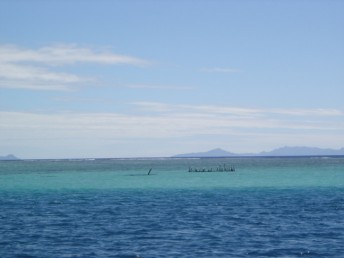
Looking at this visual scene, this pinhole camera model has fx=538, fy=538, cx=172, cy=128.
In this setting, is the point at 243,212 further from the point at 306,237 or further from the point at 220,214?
the point at 306,237

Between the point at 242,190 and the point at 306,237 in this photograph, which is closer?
the point at 306,237

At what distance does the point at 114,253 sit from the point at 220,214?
16.3m

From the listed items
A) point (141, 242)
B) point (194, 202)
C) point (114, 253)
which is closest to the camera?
point (114, 253)

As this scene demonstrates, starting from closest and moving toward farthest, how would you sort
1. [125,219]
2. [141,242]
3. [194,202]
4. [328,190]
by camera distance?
[141,242], [125,219], [194,202], [328,190]

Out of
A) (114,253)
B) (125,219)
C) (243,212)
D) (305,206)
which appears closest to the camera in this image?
(114,253)

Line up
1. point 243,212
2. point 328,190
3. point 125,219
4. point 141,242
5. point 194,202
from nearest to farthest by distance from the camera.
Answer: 1. point 141,242
2. point 125,219
3. point 243,212
4. point 194,202
5. point 328,190

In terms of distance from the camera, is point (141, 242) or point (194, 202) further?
point (194, 202)

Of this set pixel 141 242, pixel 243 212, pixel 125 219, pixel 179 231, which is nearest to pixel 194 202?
pixel 243 212

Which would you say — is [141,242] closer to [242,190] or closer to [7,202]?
[7,202]

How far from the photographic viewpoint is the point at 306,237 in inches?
1347

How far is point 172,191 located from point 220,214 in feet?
80.1

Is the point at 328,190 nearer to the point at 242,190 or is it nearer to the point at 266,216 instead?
the point at 242,190

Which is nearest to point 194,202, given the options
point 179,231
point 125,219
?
point 125,219

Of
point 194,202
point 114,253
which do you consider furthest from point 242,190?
point 114,253
